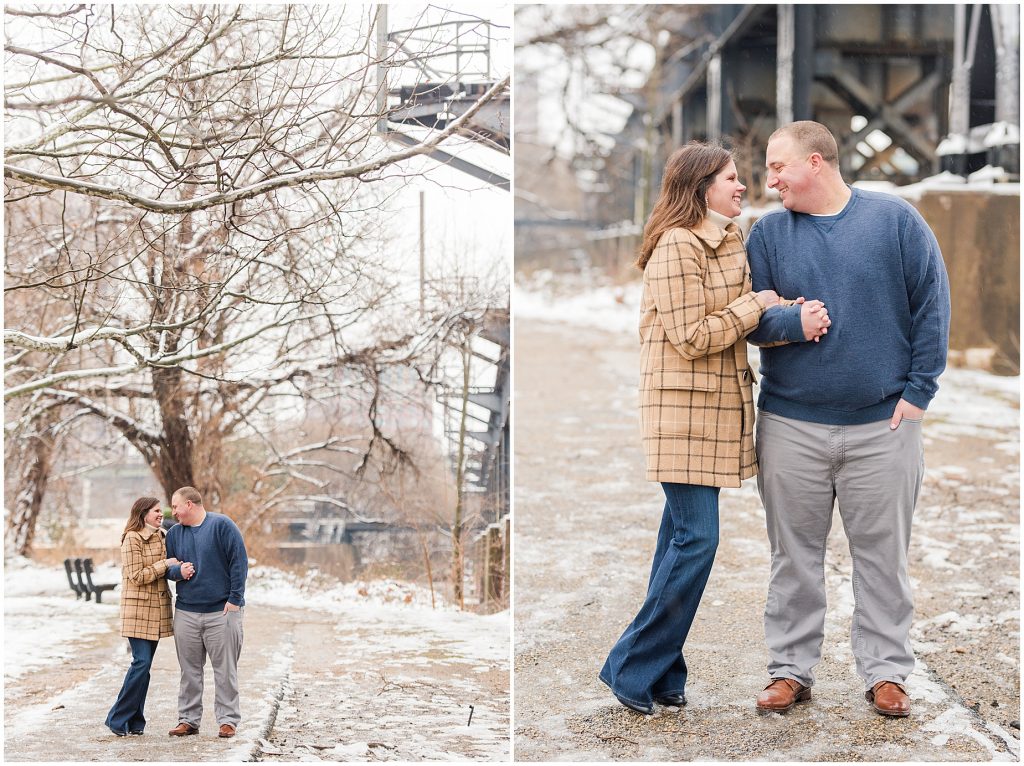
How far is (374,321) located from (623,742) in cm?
235

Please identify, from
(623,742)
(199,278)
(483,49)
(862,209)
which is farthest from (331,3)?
(623,742)

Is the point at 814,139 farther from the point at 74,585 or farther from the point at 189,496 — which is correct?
the point at 74,585

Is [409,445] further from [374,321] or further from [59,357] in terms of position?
[59,357]

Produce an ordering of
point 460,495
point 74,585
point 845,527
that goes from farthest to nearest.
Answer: point 74,585 → point 460,495 → point 845,527

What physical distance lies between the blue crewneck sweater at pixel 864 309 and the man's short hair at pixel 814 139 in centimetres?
14

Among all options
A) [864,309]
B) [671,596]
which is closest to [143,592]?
[671,596]

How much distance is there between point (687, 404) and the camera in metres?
3.16

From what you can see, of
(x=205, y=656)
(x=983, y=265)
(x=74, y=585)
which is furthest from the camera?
(x=983, y=265)

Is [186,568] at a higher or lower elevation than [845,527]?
lower

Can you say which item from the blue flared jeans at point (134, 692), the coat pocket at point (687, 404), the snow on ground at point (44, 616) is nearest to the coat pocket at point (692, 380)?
the coat pocket at point (687, 404)

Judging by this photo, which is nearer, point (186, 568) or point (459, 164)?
point (186, 568)

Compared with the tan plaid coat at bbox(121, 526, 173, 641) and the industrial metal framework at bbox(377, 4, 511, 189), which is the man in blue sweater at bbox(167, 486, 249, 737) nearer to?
the tan plaid coat at bbox(121, 526, 173, 641)

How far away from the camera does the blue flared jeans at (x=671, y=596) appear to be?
10.5ft

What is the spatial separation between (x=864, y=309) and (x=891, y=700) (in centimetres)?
123
